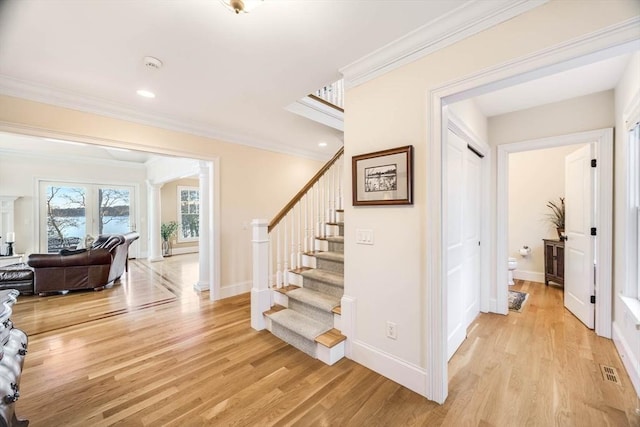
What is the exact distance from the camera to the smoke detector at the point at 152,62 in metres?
2.01

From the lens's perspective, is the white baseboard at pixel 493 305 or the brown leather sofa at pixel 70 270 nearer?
the white baseboard at pixel 493 305

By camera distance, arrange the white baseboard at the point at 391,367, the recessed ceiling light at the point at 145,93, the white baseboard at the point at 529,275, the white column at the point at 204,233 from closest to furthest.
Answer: the white baseboard at the point at 391,367 → the recessed ceiling light at the point at 145,93 → the white column at the point at 204,233 → the white baseboard at the point at 529,275

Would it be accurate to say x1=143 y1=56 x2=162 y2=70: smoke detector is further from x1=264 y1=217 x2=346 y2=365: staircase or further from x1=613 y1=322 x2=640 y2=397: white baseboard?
x1=613 y1=322 x2=640 y2=397: white baseboard

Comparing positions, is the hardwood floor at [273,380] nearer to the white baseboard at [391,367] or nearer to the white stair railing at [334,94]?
the white baseboard at [391,367]

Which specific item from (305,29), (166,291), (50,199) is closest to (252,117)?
(305,29)

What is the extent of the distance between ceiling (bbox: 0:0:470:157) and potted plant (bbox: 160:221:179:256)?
18.2 ft

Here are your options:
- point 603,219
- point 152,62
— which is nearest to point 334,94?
point 152,62

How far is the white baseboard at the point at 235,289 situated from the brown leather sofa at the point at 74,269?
213cm

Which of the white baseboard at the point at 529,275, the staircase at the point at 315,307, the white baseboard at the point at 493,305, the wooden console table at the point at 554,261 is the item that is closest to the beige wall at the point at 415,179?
the staircase at the point at 315,307

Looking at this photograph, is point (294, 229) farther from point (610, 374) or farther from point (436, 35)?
point (610, 374)

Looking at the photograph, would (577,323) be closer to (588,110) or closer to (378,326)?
(588,110)

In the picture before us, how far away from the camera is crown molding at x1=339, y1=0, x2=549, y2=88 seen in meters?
1.42

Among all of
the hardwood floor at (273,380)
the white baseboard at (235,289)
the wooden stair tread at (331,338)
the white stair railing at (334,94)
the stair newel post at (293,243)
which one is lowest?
the hardwood floor at (273,380)

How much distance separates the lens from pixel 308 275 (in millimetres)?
2846
